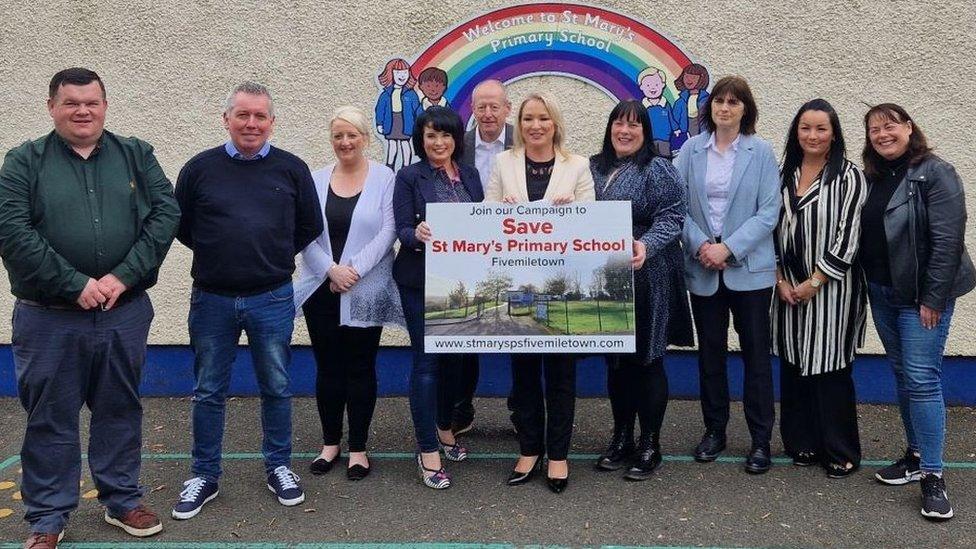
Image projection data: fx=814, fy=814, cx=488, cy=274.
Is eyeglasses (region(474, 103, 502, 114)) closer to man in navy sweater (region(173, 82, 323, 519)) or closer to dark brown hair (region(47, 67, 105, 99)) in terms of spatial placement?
man in navy sweater (region(173, 82, 323, 519))

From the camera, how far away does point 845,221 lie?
397cm

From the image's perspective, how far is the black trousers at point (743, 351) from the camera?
4180 millimetres

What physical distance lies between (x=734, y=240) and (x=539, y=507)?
161 centimetres

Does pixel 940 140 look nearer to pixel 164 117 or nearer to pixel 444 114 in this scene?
pixel 444 114

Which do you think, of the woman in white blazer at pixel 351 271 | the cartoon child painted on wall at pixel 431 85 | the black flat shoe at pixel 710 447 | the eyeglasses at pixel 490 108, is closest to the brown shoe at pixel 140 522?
the woman in white blazer at pixel 351 271

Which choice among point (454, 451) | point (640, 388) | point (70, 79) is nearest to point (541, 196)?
point (640, 388)

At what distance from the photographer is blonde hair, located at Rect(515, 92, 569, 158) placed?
3.79 metres

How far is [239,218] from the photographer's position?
3633 millimetres

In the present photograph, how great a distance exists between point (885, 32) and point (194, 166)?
4.34 m

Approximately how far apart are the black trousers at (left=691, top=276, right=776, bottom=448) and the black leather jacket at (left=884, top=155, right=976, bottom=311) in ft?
2.14

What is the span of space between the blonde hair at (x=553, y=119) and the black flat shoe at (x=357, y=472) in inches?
72.0

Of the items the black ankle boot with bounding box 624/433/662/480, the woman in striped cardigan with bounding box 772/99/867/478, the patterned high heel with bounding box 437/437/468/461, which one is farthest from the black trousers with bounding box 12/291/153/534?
the woman in striped cardigan with bounding box 772/99/867/478

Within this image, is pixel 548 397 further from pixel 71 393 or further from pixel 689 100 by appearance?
pixel 689 100

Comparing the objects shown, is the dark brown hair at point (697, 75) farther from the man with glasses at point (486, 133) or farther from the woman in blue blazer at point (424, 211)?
the woman in blue blazer at point (424, 211)
